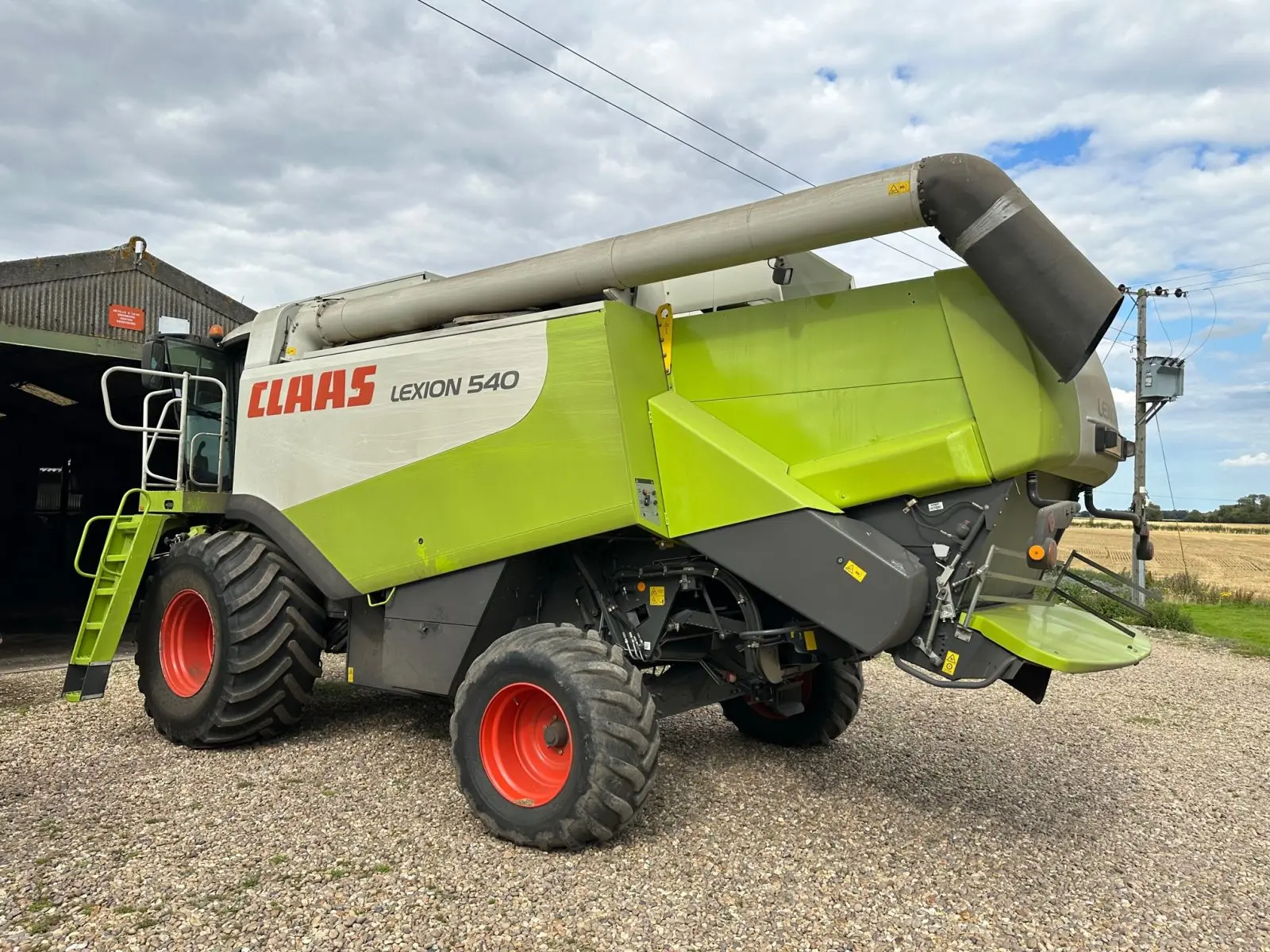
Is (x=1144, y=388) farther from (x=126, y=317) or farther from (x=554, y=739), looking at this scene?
(x=126, y=317)

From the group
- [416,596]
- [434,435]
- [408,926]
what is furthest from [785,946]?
[434,435]

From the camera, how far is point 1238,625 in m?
13.6

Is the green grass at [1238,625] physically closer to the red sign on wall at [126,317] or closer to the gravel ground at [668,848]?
the gravel ground at [668,848]

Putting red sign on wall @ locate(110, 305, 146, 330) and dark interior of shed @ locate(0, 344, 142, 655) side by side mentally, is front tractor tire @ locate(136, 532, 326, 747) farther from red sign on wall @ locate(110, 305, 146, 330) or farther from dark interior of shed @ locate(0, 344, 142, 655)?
red sign on wall @ locate(110, 305, 146, 330)

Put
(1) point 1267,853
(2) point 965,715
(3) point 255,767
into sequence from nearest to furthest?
(1) point 1267,853 < (3) point 255,767 < (2) point 965,715

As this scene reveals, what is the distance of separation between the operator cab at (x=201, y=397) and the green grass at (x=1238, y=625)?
12.1m

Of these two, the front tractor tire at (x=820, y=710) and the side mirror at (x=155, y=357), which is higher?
the side mirror at (x=155, y=357)

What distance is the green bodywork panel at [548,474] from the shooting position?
4191mm

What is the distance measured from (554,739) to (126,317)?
30.1 feet

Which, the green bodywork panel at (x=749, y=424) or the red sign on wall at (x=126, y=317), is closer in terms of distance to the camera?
the green bodywork panel at (x=749, y=424)

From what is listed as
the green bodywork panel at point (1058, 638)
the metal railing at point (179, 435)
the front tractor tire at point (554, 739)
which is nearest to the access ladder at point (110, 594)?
the metal railing at point (179, 435)

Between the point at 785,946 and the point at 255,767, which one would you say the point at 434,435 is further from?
the point at 785,946

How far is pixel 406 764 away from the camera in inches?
205

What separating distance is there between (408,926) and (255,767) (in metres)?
2.30
